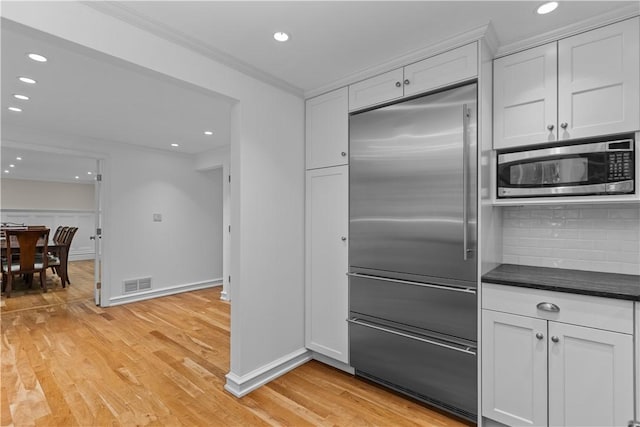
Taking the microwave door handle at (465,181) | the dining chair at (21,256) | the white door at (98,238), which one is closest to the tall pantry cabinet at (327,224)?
the microwave door handle at (465,181)

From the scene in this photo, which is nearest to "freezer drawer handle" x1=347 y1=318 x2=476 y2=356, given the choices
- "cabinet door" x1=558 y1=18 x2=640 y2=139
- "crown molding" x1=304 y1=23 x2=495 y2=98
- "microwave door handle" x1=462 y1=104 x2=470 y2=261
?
"microwave door handle" x1=462 y1=104 x2=470 y2=261

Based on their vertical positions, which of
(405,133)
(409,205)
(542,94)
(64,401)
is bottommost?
(64,401)

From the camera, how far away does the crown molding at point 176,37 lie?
1.68 m

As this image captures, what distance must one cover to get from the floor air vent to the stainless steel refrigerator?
3.97 meters

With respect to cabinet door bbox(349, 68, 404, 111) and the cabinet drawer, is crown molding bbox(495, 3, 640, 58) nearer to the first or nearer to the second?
cabinet door bbox(349, 68, 404, 111)

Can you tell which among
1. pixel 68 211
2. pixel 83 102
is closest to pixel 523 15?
pixel 83 102

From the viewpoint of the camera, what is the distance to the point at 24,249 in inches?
203

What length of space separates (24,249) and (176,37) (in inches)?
213

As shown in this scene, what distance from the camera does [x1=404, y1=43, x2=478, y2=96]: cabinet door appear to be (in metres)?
1.96

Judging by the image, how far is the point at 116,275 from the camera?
4.71 m

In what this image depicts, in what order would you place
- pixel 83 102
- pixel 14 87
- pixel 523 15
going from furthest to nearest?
pixel 83 102, pixel 14 87, pixel 523 15

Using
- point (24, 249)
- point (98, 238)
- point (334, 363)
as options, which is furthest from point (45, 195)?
point (334, 363)

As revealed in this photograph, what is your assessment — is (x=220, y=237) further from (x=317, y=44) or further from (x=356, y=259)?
(x=317, y=44)

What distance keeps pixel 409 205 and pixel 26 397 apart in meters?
3.08
